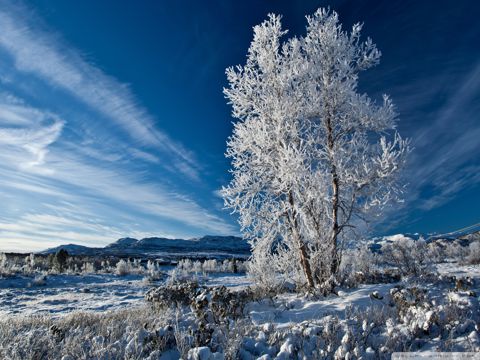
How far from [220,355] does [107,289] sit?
1391 cm

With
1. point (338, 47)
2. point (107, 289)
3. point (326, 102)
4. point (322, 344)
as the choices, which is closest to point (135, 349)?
point (322, 344)

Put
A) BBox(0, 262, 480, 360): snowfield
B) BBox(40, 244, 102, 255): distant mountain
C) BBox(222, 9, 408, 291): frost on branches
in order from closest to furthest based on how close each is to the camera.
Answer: BBox(0, 262, 480, 360): snowfield → BBox(222, 9, 408, 291): frost on branches → BBox(40, 244, 102, 255): distant mountain

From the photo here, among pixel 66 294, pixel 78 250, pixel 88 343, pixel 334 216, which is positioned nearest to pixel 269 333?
pixel 88 343

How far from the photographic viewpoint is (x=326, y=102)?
394 inches

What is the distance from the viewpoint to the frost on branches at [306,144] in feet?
30.2

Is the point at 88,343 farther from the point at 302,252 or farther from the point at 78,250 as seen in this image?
the point at 78,250

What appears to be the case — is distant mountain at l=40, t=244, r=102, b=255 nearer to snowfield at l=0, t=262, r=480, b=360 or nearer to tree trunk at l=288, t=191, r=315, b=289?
tree trunk at l=288, t=191, r=315, b=289

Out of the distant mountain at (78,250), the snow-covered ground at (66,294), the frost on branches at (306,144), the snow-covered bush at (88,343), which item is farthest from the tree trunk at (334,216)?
the distant mountain at (78,250)

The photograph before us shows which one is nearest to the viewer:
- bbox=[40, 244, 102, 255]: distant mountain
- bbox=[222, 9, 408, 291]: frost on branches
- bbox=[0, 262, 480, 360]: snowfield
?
bbox=[0, 262, 480, 360]: snowfield

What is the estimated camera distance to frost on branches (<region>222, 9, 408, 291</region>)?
920cm

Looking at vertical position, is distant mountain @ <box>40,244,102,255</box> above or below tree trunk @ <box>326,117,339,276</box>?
above

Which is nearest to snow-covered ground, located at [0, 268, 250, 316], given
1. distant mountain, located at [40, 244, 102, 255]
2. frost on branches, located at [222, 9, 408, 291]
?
frost on branches, located at [222, 9, 408, 291]

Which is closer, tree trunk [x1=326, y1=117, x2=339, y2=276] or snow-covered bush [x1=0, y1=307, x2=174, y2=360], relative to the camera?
snow-covered bush [x1=0, y1=307, x2=174, y2=360]

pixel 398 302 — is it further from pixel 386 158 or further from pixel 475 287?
pixel 386 158
